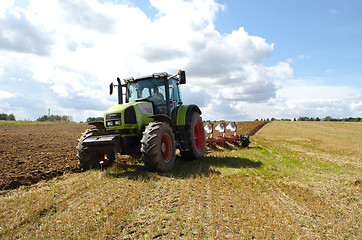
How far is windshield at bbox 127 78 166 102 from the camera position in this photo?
299 inches

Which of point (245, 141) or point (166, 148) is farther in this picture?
point (245, 141)

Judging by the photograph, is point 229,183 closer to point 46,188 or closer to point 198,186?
point 198,186

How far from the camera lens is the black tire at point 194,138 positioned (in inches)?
310

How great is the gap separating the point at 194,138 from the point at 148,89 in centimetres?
225

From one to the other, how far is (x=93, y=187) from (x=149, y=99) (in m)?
3.39

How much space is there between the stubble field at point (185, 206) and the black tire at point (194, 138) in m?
1.63

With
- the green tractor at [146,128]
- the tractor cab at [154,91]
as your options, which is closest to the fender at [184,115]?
the green tractor at [146,128]

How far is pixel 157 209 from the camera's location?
12.6 ft

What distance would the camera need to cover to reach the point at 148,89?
762cm

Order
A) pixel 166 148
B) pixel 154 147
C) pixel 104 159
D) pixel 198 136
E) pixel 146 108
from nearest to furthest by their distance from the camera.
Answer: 1. pixel 154 147
2. pixel 166 148
3. pixel 104 159
4. pixel 146 108
5. pixel 198 136

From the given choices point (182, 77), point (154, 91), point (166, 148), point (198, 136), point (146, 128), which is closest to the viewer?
point (146, 128)

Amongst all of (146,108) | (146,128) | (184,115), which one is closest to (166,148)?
(146,128)

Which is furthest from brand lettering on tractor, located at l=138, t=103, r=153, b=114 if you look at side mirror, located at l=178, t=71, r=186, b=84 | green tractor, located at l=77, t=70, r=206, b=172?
side mirror, located at l=178, t=71, r=186, b=84

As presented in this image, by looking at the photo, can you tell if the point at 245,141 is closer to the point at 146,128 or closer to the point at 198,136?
the point at 198,136
